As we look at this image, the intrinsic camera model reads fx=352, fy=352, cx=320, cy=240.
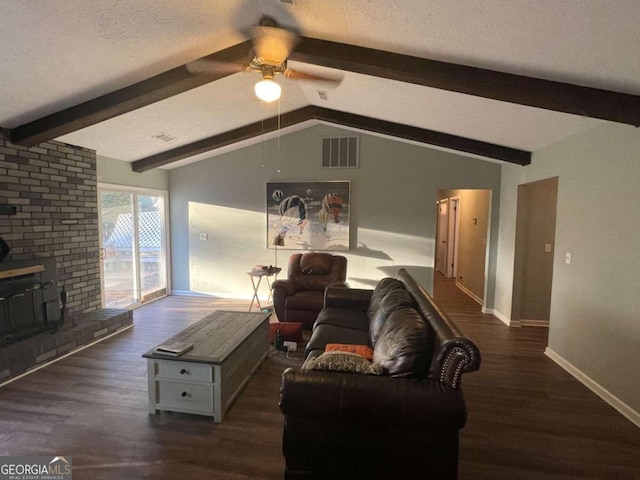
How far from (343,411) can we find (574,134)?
3.47 metres

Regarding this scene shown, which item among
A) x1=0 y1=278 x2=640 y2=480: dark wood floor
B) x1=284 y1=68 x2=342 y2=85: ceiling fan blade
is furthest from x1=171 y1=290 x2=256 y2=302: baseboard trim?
x1=284 y1=68 x2=342 y2=85: ceiling fan blade

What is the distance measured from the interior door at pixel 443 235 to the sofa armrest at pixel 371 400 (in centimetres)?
746

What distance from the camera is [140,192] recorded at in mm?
5672

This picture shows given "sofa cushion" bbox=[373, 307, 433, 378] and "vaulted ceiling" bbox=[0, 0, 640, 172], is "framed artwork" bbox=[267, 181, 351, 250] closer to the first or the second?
"vaulted ceiling" bbox=[0, 0, 640, 172]

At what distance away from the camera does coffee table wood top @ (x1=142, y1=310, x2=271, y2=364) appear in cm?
252

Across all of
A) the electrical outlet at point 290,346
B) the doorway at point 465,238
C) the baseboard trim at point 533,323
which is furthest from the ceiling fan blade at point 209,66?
the baseboard trim at point 533,323

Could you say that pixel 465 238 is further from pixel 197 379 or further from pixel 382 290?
pixel 197 379

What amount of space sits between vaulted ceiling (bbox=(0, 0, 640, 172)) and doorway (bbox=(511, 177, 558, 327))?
87 centimetres

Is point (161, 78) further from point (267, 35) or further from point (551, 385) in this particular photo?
point (551, 385)

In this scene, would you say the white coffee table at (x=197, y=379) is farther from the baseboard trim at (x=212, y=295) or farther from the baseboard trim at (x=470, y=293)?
the baseboard trim at (x=470, y=293)

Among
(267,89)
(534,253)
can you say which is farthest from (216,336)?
(534,253)

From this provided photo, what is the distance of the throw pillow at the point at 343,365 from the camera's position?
199cm

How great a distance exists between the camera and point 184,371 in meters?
2.53

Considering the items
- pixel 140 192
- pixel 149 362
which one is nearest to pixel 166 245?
pixel 140 192
